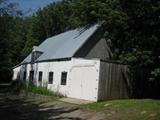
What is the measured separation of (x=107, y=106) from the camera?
2173 cm

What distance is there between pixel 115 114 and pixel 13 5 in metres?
7.30

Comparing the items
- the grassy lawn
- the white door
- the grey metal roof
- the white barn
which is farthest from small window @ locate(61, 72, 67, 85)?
the grassy lawn

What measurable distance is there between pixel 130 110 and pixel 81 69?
9.99 m

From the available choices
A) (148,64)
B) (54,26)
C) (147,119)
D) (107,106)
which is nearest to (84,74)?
(148,64)

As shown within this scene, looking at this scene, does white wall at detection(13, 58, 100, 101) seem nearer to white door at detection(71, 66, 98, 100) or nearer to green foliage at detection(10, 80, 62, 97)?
white door at detection(71, 66, 98, 100)

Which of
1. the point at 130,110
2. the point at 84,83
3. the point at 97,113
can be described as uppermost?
the point at 84,83

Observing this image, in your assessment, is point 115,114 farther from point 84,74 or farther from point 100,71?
point 84,74

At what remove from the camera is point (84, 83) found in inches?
1101

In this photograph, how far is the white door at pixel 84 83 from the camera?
2642cm

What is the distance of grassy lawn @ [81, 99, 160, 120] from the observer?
17.8 metres

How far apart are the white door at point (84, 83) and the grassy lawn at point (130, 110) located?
375cm

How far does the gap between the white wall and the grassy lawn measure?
3939 millimetres

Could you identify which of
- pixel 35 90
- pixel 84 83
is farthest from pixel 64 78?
pixel 84 83

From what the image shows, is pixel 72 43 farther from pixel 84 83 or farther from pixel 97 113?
pixel 97 113
